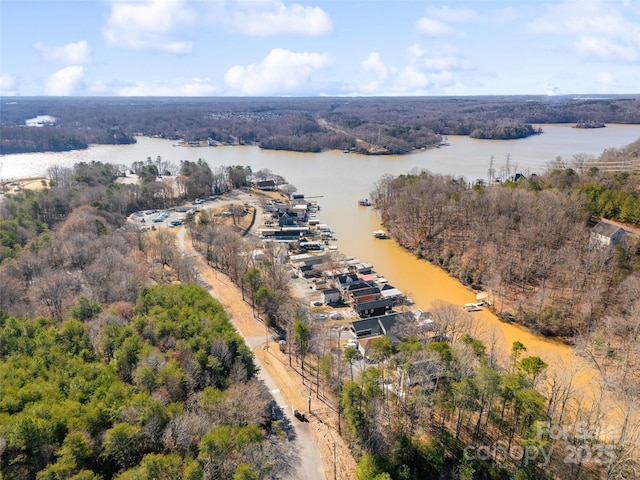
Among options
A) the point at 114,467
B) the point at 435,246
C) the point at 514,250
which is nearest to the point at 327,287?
the point at 435,246

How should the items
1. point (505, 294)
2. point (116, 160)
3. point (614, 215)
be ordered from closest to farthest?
point (505, 294), point (614, 215), point (116, 160)

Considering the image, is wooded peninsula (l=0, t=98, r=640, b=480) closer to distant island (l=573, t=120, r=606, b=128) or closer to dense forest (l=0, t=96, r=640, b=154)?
dense forest (l=0, t=96, r=640, b=154)

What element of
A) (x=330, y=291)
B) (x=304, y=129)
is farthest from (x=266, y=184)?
(x=304, y=129)

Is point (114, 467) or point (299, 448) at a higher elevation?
point (114, 467)

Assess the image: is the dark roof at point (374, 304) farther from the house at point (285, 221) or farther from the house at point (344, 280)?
the house at point (285, 221)

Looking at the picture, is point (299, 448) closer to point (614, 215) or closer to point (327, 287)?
point (327, 287)

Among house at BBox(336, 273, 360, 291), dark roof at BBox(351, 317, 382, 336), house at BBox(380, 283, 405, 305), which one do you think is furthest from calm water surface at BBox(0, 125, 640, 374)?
dark roof at BBox(351, 317, 382, 336)

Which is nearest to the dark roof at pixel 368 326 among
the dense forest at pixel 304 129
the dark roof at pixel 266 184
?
the dark roof at pixel 266 184

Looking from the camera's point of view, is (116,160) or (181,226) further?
(116,160)
